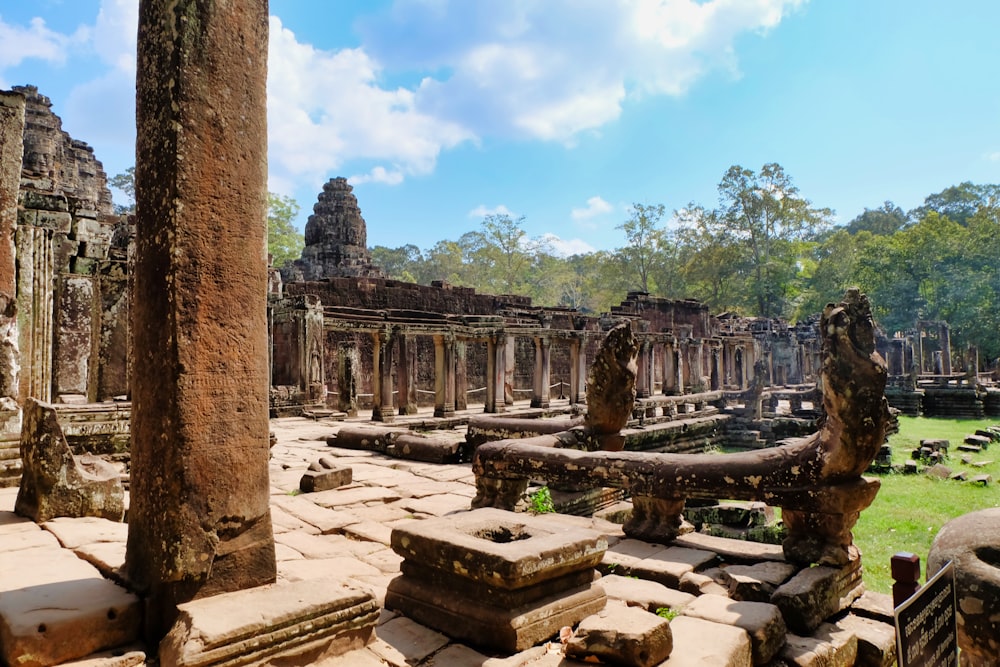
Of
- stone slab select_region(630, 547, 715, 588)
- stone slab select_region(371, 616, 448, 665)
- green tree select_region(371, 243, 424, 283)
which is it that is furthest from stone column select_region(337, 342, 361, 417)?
green tree select_region(371, 243, 424, 283)

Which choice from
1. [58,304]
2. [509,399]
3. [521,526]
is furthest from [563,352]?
[521,526]

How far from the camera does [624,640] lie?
249cm

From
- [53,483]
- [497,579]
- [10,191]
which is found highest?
[10,191]

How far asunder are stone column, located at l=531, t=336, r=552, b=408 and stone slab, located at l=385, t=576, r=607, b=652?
14.2 meters

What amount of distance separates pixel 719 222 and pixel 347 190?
2942 centimetres

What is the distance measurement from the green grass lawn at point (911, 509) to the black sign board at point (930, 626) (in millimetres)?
4370

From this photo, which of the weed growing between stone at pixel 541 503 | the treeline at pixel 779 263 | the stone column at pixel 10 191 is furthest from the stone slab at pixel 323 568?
the treeline at pixel 779 263

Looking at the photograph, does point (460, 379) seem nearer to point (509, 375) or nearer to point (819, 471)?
point (509, 375)

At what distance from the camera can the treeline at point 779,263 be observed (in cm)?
3109

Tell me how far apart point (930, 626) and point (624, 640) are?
3.61 feet

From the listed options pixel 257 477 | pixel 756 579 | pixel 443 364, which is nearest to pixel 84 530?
pixel 257 477

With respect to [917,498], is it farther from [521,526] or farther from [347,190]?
[347,190]

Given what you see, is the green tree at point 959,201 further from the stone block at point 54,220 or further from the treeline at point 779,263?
the stone block at point 54,220

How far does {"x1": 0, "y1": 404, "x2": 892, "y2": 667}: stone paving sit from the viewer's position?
276 cm
